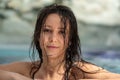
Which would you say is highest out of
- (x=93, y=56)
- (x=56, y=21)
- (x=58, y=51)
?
(x=56, y=21)

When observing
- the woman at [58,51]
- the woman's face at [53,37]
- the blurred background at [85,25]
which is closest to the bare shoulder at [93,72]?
the woman at [58,51]

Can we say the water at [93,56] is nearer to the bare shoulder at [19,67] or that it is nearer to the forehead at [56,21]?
the bare shoulder at [19,67]

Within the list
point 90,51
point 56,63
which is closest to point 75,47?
point 56,63

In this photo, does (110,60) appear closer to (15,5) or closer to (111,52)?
(111,52)

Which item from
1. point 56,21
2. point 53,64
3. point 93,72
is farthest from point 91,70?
point 56,21

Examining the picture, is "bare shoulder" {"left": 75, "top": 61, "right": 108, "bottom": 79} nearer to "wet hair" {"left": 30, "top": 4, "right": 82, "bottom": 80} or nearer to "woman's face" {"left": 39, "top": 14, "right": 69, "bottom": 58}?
"wet hair" {"left": 30, "top": 4, "right": 82, "bottom": 80}

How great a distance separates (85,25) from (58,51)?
9.03 ft

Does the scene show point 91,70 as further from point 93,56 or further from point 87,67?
point 93,56

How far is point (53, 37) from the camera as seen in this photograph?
1450 mm

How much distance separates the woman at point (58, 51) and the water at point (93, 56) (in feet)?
7.20

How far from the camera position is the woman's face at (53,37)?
1451mm

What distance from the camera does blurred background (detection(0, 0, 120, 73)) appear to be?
408cm

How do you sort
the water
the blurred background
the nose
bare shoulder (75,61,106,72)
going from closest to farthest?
the nose → bare shoulder (75,61,106,72) → the water → the blurred background

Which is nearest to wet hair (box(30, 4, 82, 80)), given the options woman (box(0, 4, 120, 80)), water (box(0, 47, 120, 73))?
woman (box(0, 4, 120, 80))
